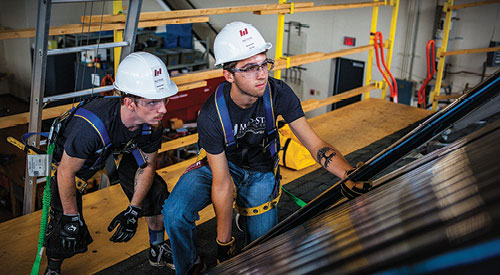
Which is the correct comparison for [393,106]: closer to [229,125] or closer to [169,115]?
[229,125]

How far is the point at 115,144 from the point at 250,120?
33.5 inches

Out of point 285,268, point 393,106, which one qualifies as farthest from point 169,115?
point 285,268

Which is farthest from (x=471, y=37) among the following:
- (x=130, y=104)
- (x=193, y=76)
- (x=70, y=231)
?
(x=70, y=231)

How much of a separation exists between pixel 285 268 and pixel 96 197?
126 inches

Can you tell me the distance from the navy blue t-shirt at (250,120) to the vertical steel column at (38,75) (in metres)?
1.20

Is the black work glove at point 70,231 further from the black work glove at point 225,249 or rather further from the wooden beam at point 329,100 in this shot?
the wooden beam at point 329,100

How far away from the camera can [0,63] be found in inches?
578

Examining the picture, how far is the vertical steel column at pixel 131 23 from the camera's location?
11.7 feet

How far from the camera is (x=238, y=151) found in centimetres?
308

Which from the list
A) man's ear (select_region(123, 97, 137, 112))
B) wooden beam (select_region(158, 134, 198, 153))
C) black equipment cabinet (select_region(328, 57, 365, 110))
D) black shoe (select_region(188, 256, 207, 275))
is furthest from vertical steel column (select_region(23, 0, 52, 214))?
black equipment cabinet (select_region(328, 57, 365, 110))

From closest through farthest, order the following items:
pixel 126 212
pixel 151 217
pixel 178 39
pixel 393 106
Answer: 1. pixel 126 212
2. pixel 151 217
3. pixel 393 106
4. pixel 178 39

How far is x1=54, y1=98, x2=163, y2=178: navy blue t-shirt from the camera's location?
2.76 metres

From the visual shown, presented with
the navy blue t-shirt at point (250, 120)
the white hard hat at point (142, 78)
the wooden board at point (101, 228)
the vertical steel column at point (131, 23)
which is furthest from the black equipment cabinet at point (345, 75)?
the white hard hat at point (142, 78)

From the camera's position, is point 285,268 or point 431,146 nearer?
point 285,268
